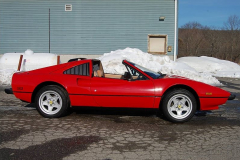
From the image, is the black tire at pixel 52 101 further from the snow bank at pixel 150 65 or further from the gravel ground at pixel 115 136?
the snow bank at pixel 150 65

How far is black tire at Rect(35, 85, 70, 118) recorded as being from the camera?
205 inches

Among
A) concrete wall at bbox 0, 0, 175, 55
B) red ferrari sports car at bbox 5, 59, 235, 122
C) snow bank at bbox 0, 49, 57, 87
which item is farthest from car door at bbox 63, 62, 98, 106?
concrete wall at bbox 0, 0, 175, 55

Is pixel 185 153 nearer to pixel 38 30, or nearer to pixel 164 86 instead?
pixel 164 86

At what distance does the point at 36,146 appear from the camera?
3.73 m

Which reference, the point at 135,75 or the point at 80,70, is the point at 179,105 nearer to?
the point at 135,75

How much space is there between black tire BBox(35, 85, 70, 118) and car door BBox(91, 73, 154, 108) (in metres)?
0.65

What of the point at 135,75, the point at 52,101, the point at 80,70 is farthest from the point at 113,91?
the point at 52,101

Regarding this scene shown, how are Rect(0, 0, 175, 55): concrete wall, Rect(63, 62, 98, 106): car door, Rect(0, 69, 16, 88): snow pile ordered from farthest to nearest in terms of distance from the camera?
Rect(0, 0, 175, 55): concrete wall, Rect(0, 69, 16, 88): snow pile, Rect(63, 62, 98, 106): car door

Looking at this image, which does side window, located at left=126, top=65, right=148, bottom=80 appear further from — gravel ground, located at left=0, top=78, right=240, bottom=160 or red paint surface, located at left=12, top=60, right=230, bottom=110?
gravel ground, located at left=0, top=78, right=240, bottom=160

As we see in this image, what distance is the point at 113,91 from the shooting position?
5.04m

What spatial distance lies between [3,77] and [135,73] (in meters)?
8.67

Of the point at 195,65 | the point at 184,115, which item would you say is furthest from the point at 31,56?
the point at 195,65

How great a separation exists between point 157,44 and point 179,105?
15.4 meters

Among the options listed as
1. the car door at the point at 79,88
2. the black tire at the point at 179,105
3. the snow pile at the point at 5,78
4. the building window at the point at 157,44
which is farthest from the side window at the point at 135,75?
the building window at the point at 157,44
